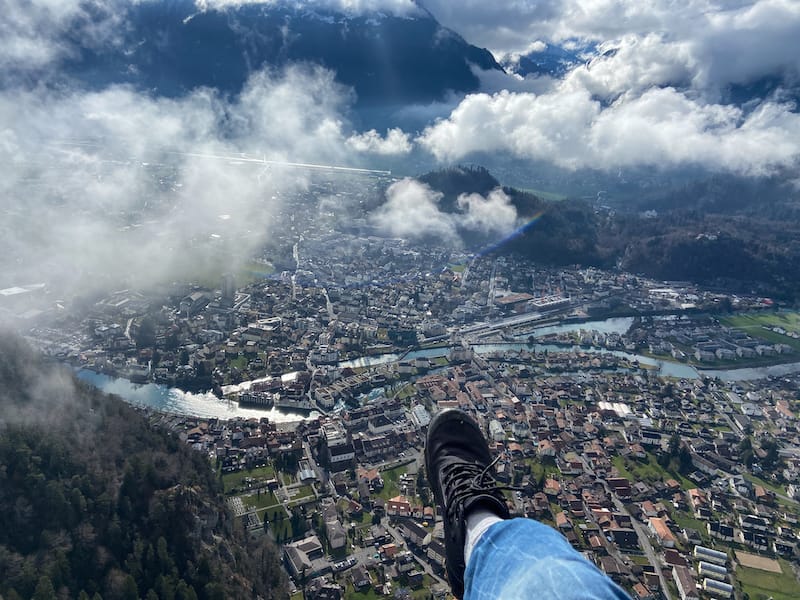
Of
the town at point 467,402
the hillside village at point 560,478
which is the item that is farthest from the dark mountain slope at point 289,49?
the hillside village at point 560,478

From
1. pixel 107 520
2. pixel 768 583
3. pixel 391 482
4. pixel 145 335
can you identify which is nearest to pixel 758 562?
pixel 768 583

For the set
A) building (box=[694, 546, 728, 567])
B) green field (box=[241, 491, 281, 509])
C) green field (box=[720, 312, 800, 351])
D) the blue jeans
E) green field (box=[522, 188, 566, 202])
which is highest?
green field (box=[522, 188, 566, 202])

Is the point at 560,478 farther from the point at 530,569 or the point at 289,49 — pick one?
the point at 289,49

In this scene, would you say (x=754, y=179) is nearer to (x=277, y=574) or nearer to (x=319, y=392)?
(x=319, y=392)

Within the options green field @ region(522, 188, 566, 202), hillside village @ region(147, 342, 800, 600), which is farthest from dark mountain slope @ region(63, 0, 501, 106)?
hillside village @ region(147, 342, 800, 600)

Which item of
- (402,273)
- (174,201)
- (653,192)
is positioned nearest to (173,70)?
(174,201)

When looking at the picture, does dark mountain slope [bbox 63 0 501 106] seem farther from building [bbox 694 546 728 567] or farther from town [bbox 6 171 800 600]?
building [bbox 694 546 728 567]
